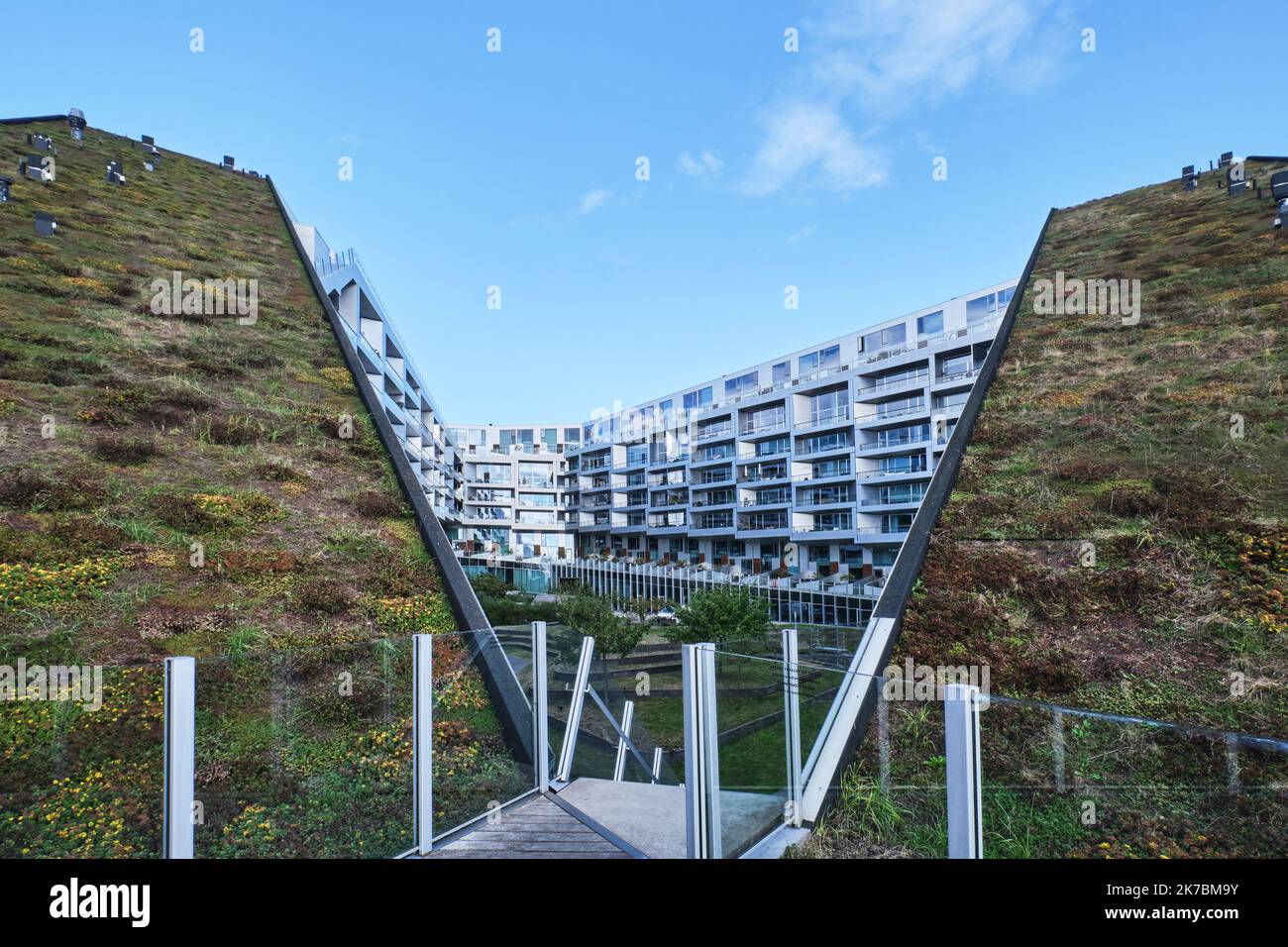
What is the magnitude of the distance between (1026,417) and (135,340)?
908 inches

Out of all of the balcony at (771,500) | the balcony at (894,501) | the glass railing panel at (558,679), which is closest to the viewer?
the glass railing panel at (558,679)

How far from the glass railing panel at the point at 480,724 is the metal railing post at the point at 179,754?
226 cm

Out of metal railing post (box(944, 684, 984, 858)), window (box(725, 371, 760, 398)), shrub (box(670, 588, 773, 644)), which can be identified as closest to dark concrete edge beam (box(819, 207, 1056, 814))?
metal railing post (box(944, 684, 984, 858))

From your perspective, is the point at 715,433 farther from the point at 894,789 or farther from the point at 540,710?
the point at 894,789

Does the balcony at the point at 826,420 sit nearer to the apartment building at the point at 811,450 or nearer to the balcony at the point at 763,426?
the apartment building at the point at 811,450

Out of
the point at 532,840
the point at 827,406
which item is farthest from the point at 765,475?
the point at 532,840

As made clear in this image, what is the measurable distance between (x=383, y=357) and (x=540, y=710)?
3487 cm

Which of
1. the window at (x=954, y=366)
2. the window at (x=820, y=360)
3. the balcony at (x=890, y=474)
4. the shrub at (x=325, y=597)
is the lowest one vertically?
the shrub at (x=325, y=597)

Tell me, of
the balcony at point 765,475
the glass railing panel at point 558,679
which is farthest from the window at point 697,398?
the glass railing panel at point 558,679

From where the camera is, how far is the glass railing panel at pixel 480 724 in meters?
6.36

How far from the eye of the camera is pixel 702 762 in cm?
536

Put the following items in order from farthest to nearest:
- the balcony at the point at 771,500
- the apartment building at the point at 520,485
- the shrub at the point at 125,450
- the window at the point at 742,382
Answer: the apartment building at the point at 520,485 < the window at the point at 742,382 < the balcony at the point at 771,500 < the shrub at the point at 125,450
